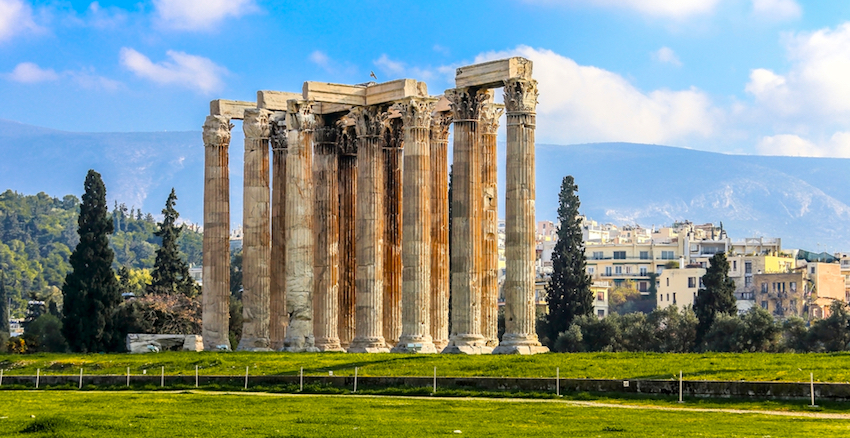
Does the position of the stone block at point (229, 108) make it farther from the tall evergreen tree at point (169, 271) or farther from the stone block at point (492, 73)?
the tall evergreen tree at point (169, 271)

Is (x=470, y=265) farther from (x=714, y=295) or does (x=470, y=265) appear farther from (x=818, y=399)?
(x=714, y=295)

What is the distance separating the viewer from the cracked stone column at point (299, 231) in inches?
3009

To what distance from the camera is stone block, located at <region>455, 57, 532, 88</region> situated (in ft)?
226

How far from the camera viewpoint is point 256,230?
81.0 m

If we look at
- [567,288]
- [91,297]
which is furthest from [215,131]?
[567,288]

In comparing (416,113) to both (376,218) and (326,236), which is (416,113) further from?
(326,236)

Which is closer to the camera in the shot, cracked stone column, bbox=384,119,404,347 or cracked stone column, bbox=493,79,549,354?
cracked stone column, bbox=493,79,549,354

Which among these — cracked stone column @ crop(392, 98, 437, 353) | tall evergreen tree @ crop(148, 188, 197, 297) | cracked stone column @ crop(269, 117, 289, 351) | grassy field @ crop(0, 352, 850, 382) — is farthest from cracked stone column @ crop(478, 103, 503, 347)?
tall evergreen tree @ crop(148, 188, 197, 297)

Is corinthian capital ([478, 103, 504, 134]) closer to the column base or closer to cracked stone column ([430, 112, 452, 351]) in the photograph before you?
cracked stone column ([430, 112, 452, 351])

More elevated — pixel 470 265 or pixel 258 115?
pixel 258 115

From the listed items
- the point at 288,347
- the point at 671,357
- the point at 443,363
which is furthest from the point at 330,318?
the point at 671,357

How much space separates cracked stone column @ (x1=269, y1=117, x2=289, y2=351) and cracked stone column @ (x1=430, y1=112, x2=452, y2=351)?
10533 mm

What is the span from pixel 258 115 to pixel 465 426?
43788 mm

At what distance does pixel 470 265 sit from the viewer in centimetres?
7100
